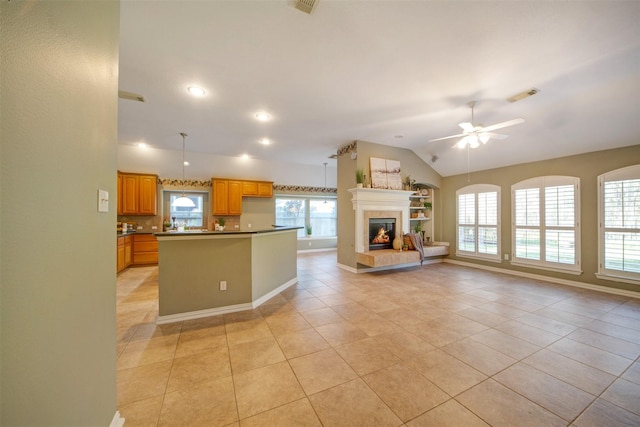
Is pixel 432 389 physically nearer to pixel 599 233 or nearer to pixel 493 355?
pixel 493 355

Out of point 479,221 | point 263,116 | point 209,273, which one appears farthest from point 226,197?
point 479,221

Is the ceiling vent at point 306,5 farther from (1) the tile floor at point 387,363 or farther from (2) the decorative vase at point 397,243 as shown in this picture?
(2) the decorative vase at point 397,243

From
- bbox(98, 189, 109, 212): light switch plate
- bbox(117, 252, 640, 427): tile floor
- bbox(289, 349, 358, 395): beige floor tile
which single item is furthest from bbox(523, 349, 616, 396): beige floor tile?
bbox(98, 189, 109, 212): light switch plate

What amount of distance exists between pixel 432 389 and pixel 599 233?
193 inches

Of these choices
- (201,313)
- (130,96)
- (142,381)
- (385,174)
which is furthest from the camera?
(385,174)

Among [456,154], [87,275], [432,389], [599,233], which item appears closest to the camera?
[87,275]

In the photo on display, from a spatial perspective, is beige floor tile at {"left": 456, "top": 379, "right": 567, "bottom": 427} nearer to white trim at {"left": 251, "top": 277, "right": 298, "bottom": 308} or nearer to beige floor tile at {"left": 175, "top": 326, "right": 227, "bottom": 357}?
beige floor tile at {"left": 175, "top": 326, "right": 227, "bottom": 357}

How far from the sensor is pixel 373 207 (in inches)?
216

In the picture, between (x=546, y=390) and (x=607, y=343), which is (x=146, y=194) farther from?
(x=607, y=343)

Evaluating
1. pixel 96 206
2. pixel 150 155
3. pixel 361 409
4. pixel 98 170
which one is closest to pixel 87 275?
pixel 96 206

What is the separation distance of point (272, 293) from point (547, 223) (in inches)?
226

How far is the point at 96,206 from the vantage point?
127 centimetres

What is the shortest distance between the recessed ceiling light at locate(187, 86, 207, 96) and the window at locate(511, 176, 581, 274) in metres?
6.55

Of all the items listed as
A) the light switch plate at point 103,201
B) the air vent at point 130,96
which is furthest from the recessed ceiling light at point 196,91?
the light switch plate at point 103,201
